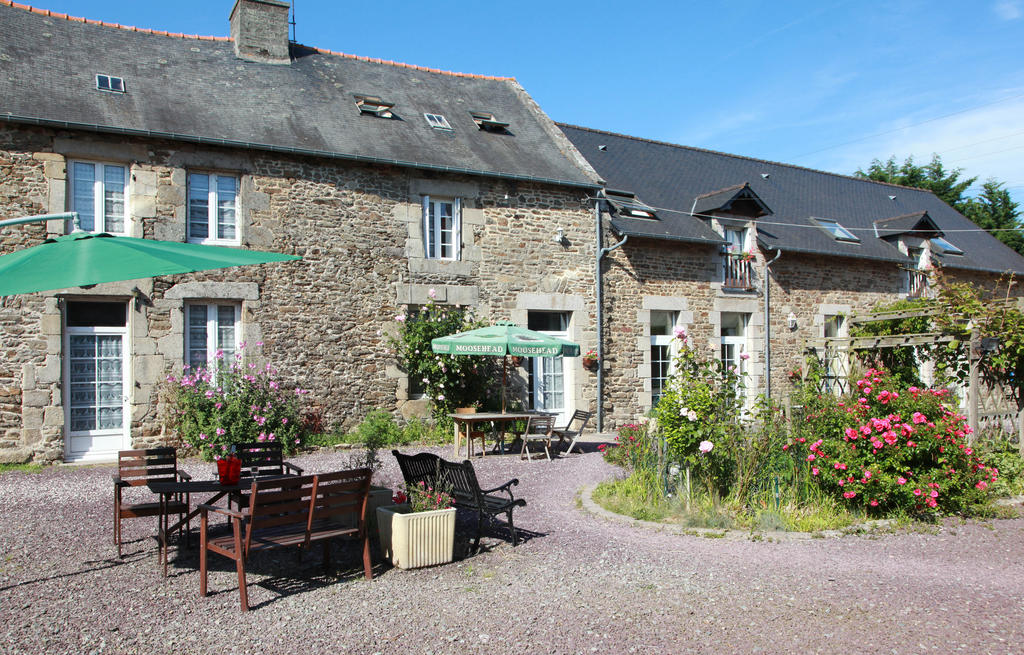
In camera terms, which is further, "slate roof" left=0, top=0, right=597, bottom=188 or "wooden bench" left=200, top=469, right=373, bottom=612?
"slate roof" left=0, top=0, right=597, bottom=188

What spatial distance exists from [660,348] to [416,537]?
9.56 meters

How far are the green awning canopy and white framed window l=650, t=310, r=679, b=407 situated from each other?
15.2 feet

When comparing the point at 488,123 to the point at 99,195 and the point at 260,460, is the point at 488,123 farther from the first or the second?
the point at 260,460

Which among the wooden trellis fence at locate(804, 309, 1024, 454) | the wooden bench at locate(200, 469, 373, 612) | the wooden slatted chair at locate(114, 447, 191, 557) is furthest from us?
the wooden trellis fence at locate(804, 309, 1024, 454)

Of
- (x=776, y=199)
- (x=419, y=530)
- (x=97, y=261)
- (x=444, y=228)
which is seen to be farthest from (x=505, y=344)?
(x=776, y=199)

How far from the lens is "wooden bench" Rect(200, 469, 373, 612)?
4.30 meters

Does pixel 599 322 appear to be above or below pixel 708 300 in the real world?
below

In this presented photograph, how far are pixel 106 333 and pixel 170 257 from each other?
19.0 feet

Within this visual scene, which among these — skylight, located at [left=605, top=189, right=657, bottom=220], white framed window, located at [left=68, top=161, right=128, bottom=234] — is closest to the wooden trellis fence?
skylight, located at [left=605, top=189, right=657, bottom=220]

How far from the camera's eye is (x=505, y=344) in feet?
29.9

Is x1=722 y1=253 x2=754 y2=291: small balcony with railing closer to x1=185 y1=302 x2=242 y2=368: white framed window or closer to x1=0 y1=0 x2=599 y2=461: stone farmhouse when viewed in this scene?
x1=0 y1=0 x2=599 y2=461: stone farmhouse

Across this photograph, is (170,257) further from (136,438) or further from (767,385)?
(767,385)

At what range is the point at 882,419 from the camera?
6.41 meters

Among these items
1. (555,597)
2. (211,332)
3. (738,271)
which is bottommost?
(555,597)
